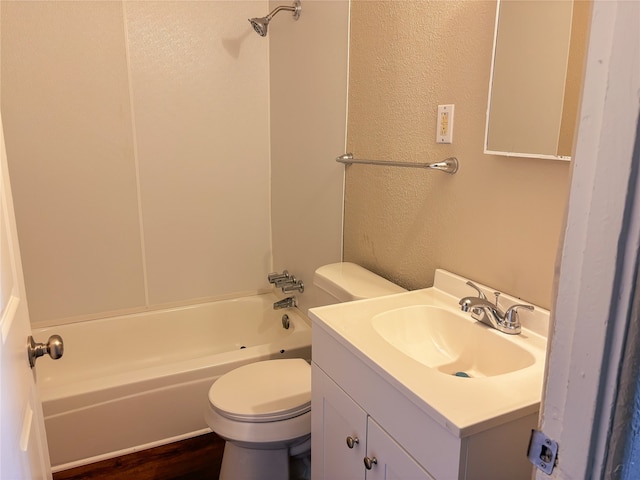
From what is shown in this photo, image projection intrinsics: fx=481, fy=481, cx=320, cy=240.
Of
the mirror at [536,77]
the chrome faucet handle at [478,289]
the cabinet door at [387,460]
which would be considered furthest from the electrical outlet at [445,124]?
the cabinet door at [387,460]

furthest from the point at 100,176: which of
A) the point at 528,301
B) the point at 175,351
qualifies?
the point at 528,301

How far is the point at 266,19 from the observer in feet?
7.70

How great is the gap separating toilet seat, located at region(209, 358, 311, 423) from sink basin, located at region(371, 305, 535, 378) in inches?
19.6

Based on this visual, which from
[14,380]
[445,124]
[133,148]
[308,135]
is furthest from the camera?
[133,148]

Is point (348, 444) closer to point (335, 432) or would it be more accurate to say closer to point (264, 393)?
point (335, 432)

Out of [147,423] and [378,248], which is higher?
[378,248]

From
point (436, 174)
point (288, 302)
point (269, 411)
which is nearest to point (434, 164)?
point (436, 174)

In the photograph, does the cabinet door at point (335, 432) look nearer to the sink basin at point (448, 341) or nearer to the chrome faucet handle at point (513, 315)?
the sink basin at point (448, 341)

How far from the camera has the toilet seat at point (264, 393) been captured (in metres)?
1.59

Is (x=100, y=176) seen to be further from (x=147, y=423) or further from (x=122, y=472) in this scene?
(x=122, y=472)

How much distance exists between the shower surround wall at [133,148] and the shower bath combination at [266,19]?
0.52ft

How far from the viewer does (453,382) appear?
0.97m

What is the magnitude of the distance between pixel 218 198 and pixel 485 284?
173cm

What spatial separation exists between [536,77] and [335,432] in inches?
41.2
